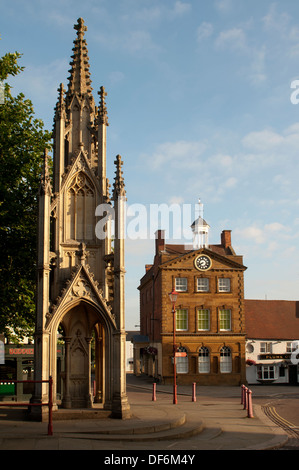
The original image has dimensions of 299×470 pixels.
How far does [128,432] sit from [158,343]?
35073 mm

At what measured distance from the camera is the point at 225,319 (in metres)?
48.0

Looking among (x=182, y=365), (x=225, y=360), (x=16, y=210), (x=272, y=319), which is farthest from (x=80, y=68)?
(x=272, y=319)

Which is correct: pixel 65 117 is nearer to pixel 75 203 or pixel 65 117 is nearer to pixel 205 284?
pixel 75 203

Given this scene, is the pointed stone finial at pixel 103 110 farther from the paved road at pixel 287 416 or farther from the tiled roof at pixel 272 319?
the tiled roof at pixel 272 319

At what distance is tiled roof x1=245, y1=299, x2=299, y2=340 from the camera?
50719 mm

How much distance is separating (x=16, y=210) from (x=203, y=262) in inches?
1074

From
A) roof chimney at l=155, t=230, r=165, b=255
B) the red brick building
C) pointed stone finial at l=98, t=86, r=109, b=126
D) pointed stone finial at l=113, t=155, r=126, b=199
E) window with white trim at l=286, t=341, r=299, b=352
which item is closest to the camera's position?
pointed stone finial at l=113, t=155, r=126, b=199

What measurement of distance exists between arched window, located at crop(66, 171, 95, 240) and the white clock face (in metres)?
29.9

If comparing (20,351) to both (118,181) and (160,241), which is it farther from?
(160,241)

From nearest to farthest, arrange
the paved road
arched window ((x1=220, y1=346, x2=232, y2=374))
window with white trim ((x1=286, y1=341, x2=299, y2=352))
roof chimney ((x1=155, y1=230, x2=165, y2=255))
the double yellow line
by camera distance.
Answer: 1. the paved road
2. the double yellow line
3. arched window ((x1=220, y1=346, x2=232, y2=374))
4. window with white trim ((x1=286, y1=341, x2=299, y2=352))
5. roof chimney ((x1=155, y1=230, x2=165, y2=255))

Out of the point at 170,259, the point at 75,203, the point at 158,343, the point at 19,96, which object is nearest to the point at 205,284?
the point at 170,259

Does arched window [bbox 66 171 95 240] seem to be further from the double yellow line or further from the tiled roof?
the tiled roof

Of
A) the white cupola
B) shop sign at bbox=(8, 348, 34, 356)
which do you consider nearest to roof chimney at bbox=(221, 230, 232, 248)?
the white cupola

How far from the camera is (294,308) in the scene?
54.4 meters
